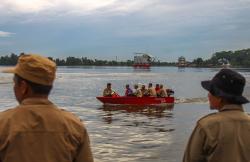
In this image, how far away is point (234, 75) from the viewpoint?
Answer: 15.0 feet

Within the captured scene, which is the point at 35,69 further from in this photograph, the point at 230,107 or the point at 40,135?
the point at 230,107

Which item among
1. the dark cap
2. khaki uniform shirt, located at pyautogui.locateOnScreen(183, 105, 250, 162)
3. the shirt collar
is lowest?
khaki uniform shirt, located at pyautogui.locateOnScreen(183, 105, 250, 162)

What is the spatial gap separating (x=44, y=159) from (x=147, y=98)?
30.5 m

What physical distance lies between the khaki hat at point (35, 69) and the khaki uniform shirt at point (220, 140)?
1376 mm

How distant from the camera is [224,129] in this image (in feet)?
14.3

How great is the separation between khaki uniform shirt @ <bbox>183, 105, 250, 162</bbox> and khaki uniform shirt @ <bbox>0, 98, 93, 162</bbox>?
1.01m

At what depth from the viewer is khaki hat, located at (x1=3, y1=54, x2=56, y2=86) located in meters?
3.74

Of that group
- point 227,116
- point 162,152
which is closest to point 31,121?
point 227,116

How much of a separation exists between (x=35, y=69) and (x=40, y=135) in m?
0.48

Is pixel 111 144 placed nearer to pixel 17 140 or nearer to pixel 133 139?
pixel 133 139

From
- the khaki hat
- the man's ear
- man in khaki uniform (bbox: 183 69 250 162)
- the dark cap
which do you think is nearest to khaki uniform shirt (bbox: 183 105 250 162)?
man in khaki uniform (bbox: 183 69 250 162)

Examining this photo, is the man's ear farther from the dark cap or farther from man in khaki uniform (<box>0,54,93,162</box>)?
the dark cap

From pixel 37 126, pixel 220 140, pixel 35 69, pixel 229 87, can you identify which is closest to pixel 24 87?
pixel 35 69

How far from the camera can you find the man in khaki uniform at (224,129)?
4.31m
